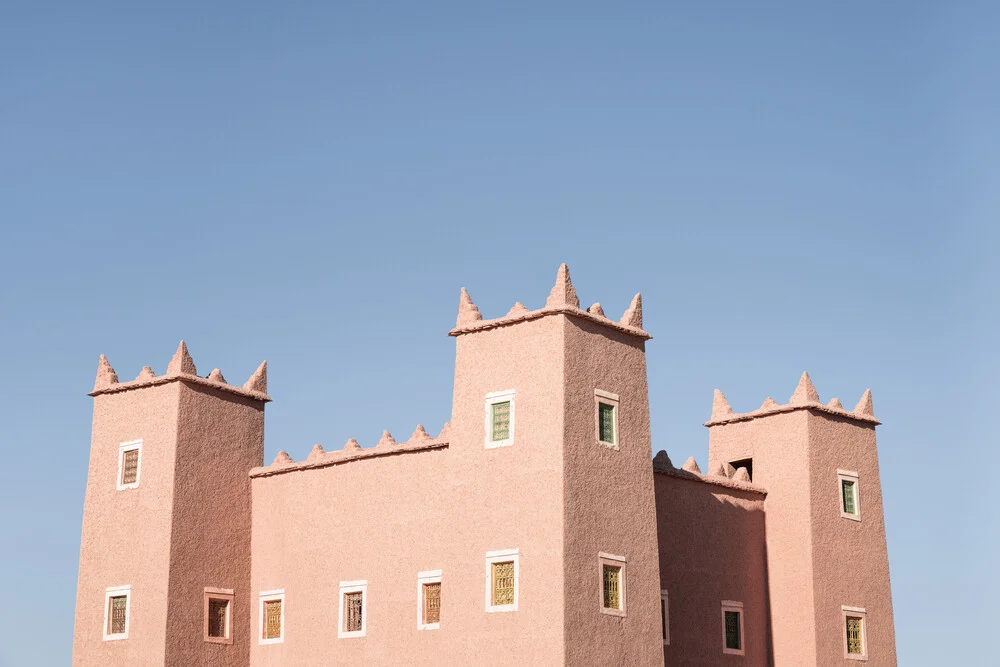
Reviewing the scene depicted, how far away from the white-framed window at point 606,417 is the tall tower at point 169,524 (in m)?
8.76

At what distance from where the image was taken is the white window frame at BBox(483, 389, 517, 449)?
27953 millimetres

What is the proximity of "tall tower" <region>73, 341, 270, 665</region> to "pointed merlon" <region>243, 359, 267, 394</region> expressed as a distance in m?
0.07

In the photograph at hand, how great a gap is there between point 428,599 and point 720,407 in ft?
28.9

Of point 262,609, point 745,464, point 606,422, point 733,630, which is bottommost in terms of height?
point 733,630

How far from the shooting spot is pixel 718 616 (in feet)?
104

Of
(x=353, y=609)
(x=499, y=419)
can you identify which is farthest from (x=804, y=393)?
(x=353, y=609)

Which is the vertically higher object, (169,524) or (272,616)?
(169,524)

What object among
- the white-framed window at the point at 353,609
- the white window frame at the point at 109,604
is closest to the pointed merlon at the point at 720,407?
the white-framed window at the point at 353,609

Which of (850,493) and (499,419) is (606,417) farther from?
(850,493)

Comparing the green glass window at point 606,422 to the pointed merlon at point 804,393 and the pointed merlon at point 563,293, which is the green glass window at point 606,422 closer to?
the pointed merlon at point 563,293

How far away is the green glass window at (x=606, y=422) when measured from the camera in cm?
2803

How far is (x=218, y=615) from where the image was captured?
3192 centimetres

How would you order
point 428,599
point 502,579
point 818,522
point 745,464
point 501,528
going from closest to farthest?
point 502,579 → point 501,528 → point 428,599 → point 818,522 → point 745,464

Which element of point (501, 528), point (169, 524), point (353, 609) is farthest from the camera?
point (169, 524)
